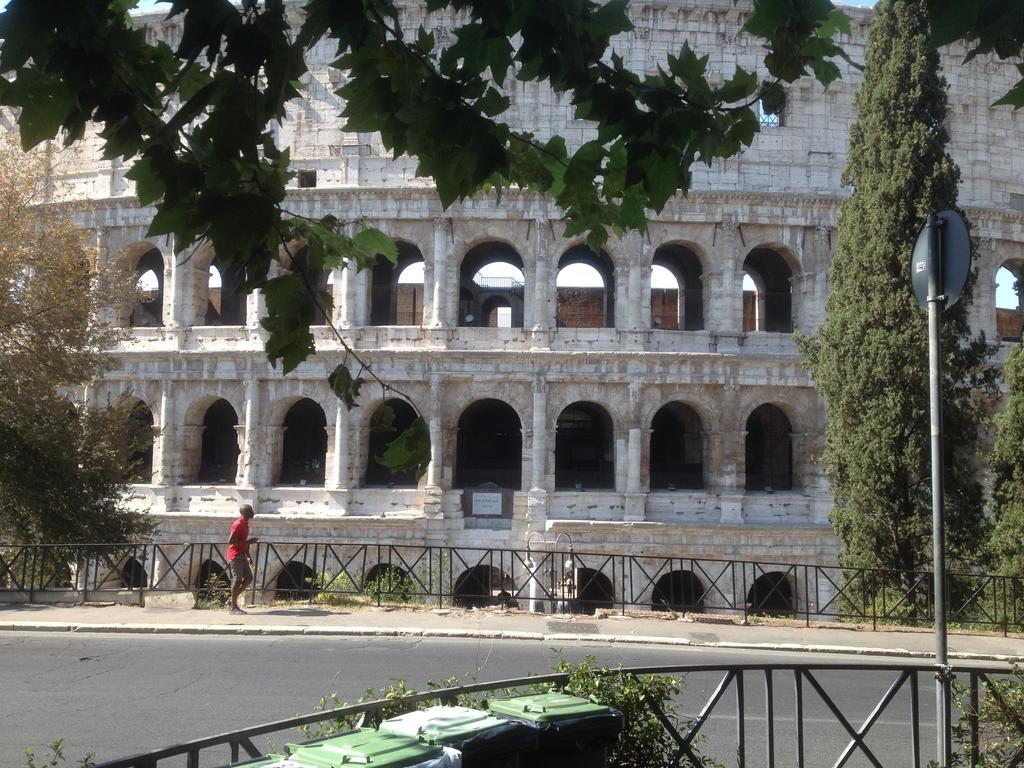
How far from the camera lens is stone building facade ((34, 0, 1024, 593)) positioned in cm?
1947

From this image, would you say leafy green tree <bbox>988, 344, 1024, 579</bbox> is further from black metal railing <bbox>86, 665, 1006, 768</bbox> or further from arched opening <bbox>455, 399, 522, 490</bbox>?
arched opening <bbox>455, 399, 522, 490</bbox>

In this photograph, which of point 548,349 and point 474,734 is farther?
point 548,349

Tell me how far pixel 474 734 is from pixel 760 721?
5.03m

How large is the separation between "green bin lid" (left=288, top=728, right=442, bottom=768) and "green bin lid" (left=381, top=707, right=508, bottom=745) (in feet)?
0.22

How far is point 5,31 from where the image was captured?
7.64 ft

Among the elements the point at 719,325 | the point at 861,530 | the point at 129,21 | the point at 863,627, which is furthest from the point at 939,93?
the point at 129,21

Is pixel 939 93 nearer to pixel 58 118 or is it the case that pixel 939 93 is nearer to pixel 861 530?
pixel 861 530

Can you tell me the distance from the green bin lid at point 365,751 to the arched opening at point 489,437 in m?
19.3

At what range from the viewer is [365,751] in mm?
3047

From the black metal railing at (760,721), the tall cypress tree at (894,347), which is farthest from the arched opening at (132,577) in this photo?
the tall cypress tree at (894,347)

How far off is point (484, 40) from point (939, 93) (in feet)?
52.4

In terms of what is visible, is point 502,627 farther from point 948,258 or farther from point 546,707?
point 948,258

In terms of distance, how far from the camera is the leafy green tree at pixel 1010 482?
13867mm

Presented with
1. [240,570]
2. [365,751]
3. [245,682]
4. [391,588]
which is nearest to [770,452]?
[391,588]
